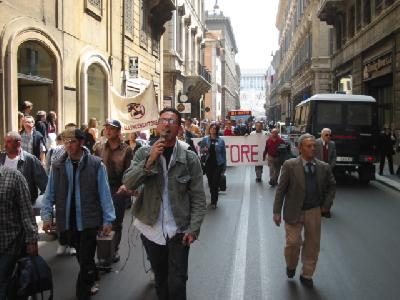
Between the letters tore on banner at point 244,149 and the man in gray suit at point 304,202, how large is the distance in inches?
431

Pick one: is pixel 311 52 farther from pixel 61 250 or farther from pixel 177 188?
pixel 177 188

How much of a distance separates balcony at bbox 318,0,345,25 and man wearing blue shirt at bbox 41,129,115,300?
3043 cm

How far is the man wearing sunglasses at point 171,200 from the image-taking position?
13.6ft

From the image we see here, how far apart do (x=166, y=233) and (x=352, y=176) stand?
1536 cm

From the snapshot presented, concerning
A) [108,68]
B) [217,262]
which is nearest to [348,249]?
[217,262]

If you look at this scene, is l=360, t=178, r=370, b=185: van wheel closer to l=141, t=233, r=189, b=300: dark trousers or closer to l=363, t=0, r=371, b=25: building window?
l=141, t=233, r=189, b=300: dark trousers

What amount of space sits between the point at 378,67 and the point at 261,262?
775 inches

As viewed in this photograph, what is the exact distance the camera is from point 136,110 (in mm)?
11703

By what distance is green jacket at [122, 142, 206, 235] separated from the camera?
13.6ft

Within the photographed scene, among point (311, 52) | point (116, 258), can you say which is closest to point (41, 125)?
point (116, 258)

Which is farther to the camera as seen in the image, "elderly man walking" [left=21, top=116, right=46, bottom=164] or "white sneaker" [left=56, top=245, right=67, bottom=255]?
"elderly man walking" [left=21, top=116, right=46, bottom=164]

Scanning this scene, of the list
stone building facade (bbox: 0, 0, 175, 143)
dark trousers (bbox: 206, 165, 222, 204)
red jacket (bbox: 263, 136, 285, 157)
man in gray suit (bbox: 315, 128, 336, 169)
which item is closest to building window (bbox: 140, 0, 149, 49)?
stone building facade (bbox: 0, 0, 175, 143)

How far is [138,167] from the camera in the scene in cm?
415

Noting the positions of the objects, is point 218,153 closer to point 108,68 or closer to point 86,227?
point 86,227
